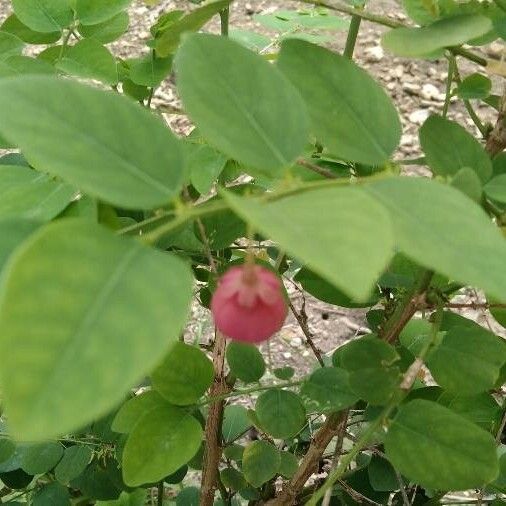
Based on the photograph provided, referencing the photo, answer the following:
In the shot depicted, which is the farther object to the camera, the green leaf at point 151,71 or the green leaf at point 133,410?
the green leaf at point 151,71

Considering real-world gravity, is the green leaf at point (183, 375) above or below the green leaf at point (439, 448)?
below

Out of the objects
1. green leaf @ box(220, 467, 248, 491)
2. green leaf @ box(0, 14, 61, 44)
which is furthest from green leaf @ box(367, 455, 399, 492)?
green leaf @ box(0, 14, 61, 44)

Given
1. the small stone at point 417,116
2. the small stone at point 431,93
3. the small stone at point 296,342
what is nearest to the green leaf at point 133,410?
the small stone at point 296,342

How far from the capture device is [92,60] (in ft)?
2.89

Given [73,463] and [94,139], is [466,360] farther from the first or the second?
[73,463]

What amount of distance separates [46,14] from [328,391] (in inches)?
20.0

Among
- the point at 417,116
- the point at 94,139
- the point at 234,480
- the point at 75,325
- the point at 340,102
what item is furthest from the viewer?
the point at 417,116

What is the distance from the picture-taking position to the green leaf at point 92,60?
873 mm

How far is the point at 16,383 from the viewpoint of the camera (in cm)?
32

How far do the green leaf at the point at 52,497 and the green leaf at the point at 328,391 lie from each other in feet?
1.60

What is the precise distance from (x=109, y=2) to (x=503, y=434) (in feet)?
2.19

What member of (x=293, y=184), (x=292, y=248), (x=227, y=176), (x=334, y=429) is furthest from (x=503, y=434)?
(x=292, y=248)

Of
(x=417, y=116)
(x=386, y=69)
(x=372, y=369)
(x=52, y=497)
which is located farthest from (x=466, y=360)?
(x=386, y=69)

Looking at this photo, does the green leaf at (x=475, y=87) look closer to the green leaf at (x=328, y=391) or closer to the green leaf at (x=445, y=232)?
the green leaf at (x=328, y=391)
